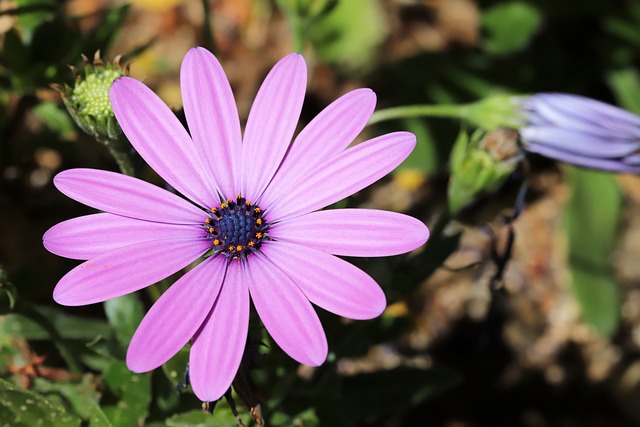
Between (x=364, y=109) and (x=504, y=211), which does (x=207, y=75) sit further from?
(x=504, y=211)

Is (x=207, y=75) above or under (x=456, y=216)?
above

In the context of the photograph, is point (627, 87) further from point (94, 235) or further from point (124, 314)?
point (94, 235)

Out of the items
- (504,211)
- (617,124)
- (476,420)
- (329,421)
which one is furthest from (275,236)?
(504,211)

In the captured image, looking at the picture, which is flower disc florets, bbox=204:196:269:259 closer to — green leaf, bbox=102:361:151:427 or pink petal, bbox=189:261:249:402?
pink petal, bbox=189:261:249:402

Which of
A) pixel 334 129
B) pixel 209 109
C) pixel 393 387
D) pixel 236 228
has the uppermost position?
pixel 209 109

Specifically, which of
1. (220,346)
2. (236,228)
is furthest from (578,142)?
(220,346)

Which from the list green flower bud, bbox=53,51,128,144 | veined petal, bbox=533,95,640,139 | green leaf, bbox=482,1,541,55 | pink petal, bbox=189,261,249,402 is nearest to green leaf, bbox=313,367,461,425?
veined petal, bbox=533,95,640,139

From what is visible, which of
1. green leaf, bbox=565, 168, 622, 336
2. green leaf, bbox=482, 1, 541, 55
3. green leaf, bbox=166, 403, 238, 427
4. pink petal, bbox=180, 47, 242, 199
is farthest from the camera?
green leaf, bbox=482, 1, 541, 55
